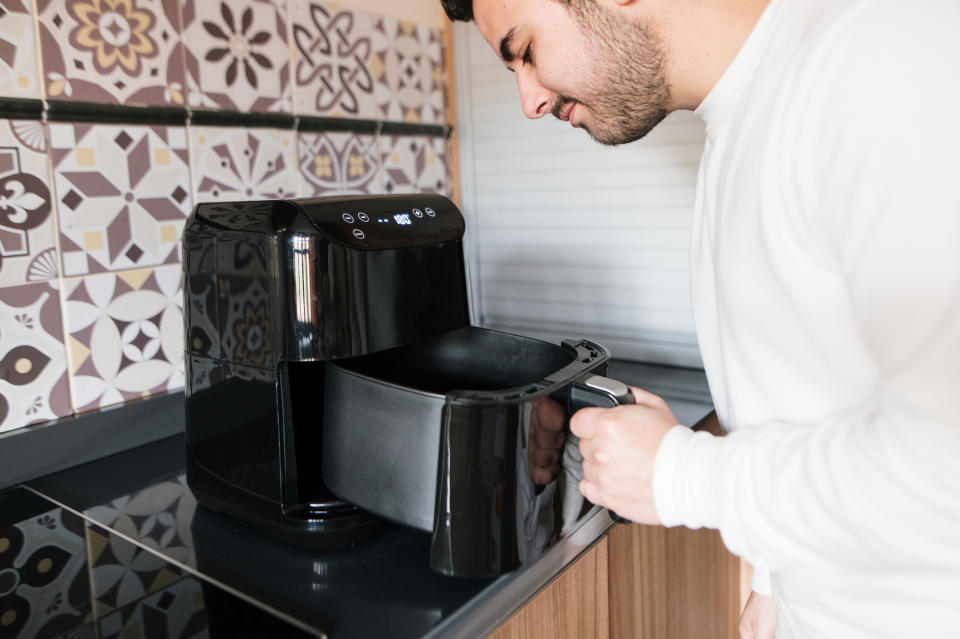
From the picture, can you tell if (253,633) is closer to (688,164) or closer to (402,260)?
(402,260)

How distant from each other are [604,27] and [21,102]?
685 millimetres

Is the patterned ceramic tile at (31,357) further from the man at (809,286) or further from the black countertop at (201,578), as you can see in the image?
the man at (809,286)

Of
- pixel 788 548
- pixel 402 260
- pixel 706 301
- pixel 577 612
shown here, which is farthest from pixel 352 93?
pixel 788 548

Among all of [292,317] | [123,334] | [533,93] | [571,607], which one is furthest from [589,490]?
[123,334]

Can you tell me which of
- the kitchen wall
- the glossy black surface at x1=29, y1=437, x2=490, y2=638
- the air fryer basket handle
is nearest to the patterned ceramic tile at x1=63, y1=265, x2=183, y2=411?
the kitchen wall

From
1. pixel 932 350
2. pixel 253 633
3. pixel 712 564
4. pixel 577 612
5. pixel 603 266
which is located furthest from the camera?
pixel 603 266

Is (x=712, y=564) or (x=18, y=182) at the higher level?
(x=18, y=182)

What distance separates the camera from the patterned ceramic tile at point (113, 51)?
91cm

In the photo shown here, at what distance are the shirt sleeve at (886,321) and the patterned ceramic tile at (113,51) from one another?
0.84 meters

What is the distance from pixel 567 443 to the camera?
0.67m

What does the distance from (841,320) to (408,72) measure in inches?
Answer: 41.8

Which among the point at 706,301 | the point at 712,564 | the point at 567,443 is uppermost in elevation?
the point at 706,301

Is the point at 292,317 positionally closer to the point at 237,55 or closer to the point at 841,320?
the point at 841,320

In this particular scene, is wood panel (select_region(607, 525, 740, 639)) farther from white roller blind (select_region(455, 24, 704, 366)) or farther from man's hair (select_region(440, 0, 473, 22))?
man's hair (select_region(440, 0, 473, 22))
